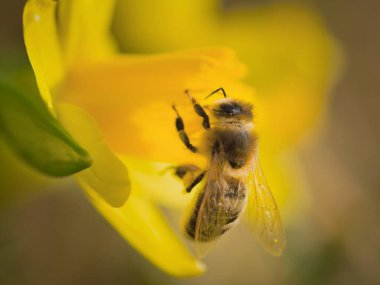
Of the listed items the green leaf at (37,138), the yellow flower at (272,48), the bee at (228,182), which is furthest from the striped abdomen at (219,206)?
the yellow flower at (272,48)

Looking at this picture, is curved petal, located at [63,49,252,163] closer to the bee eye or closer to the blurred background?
the bee eye

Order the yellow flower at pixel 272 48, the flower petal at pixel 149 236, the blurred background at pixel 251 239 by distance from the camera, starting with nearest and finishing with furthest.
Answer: the flower petal at pixel 149 236
the yellow flower at pixel 272 48
the blurred background at pixel 251 239

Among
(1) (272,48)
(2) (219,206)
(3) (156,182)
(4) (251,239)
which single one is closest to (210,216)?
(2) (219,206)

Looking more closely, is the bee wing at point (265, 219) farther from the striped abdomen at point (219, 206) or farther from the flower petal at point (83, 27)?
the flower petal at point (83, 27)

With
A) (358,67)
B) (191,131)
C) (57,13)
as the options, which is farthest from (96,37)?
(358,67)

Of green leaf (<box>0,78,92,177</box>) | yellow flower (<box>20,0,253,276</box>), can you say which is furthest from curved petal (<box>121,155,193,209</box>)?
green leaf (<box>0,78,92,177</box>)

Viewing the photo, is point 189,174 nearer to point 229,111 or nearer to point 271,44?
point 229,111
